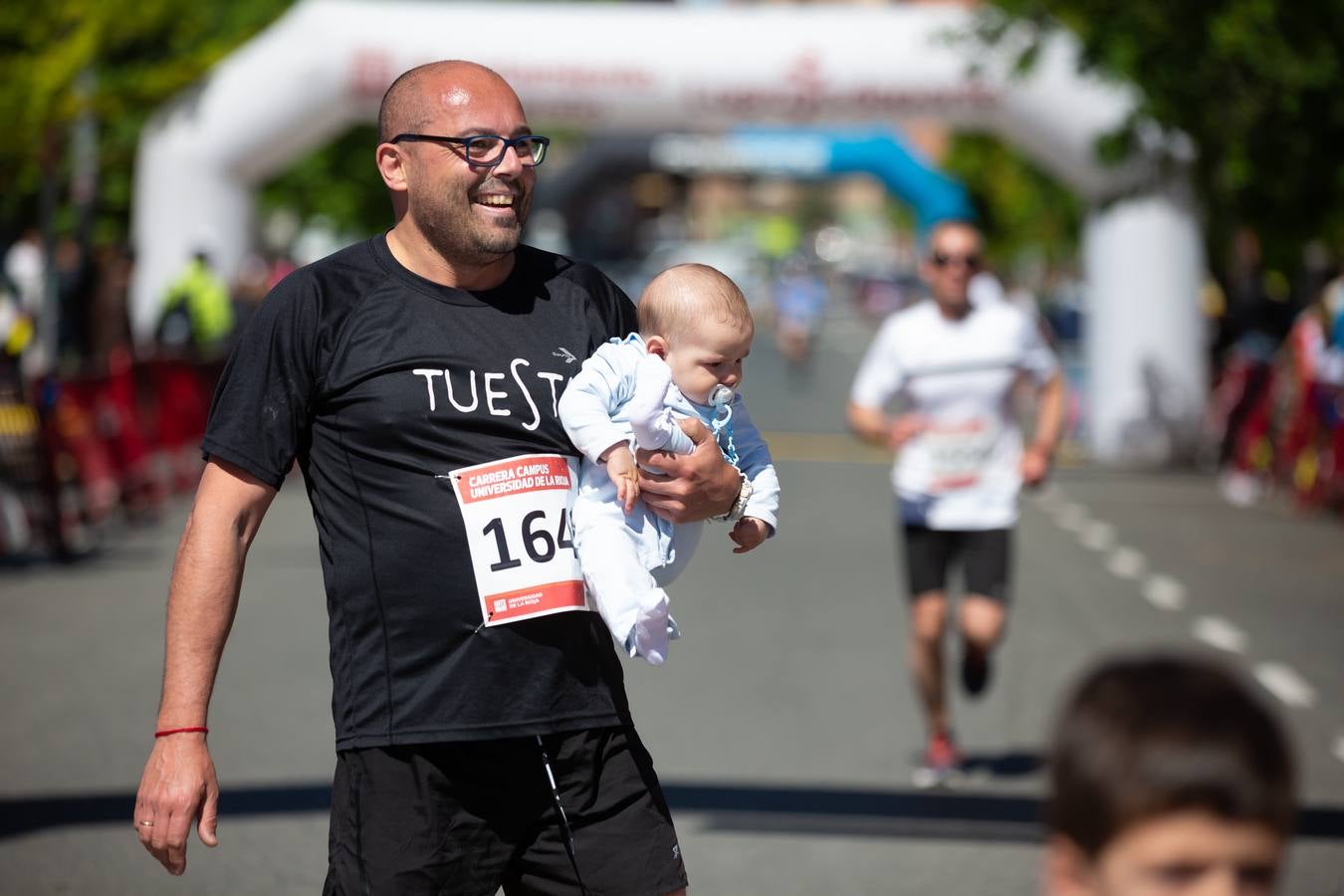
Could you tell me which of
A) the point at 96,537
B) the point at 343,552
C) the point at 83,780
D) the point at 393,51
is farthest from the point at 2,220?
the point at 343,552

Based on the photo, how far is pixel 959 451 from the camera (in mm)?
7461

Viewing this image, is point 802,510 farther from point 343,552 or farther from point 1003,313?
point 343,552

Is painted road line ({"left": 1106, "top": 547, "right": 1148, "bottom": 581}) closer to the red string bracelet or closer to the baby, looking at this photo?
the baby

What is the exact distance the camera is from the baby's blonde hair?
3457 mm

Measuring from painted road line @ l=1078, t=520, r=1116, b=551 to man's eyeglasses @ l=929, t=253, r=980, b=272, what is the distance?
679 centimetres

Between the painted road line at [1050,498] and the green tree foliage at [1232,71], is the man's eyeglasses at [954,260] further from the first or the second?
the painted road line at [1050,498]

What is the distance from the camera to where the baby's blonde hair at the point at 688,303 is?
3457 millimetres

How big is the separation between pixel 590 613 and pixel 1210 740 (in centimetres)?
173

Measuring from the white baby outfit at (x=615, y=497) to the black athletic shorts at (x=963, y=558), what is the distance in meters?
4.06

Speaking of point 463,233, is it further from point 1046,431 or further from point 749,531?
point 1046,431

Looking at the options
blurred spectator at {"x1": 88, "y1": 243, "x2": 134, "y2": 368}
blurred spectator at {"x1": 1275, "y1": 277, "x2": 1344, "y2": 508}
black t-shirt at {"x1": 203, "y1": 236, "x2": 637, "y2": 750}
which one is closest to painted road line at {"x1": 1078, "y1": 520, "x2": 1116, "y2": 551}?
blurred spectator at {"x1": 1275, "y1": 277, "x2": 1344, "y2": 508}

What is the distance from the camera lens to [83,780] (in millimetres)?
7195

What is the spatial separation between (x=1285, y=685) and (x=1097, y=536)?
18.2ft

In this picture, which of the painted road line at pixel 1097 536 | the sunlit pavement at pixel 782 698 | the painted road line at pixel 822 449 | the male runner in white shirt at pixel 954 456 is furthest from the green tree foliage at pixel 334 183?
the male runner in white shirt at pixel 954 456
